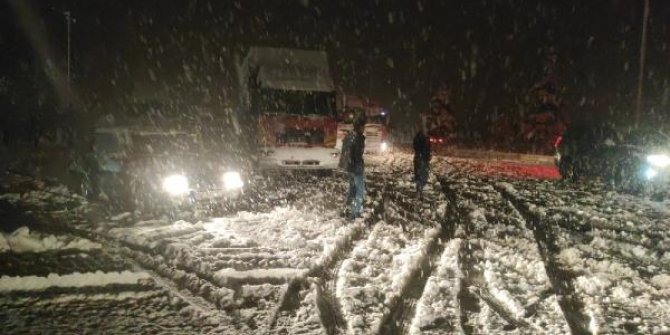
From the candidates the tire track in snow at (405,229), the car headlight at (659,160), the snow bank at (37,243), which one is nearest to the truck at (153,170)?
the snow bank at (37,243)

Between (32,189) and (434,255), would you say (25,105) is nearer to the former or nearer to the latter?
(32,189)

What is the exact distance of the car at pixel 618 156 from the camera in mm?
13758

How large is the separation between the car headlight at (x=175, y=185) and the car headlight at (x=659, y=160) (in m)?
11.6

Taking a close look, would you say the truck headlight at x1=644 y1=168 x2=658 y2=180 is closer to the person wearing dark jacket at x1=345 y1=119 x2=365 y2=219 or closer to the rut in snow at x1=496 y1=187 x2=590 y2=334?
the rut in snow at x1=496 y1=187 x2=590 y2=334

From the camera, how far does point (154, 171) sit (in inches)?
400

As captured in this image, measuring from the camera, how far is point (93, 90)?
43062mm

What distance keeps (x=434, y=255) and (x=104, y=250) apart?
450 centimetres

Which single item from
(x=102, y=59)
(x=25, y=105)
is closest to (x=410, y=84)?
(x=102, y=59)

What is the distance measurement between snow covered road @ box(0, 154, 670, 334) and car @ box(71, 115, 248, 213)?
25.7 inches

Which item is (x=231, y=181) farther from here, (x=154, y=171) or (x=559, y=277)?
(x=559, y=277)

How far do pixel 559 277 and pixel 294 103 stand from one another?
11513mm

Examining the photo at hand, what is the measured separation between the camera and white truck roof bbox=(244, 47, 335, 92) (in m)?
17.0

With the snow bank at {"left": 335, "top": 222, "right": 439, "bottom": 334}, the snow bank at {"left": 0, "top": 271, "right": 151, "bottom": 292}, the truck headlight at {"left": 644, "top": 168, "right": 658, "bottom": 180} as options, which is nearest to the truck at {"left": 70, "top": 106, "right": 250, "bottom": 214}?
the snow bank at {"left": 335, "top": 222, "right": 439, "bottom": 334}

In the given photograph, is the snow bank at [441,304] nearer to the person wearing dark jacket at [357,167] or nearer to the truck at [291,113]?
the person wearing dark jacket at [357,167]
